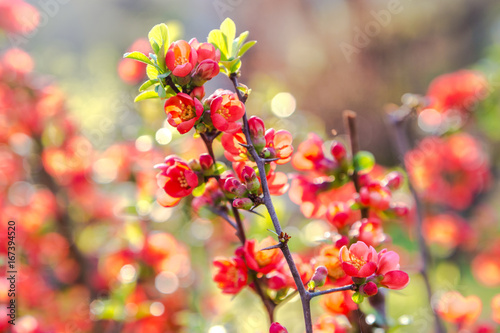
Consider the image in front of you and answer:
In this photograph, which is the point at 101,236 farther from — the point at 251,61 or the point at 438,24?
the point at 438,24

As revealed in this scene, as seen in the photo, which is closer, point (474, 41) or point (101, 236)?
point (101, 236)

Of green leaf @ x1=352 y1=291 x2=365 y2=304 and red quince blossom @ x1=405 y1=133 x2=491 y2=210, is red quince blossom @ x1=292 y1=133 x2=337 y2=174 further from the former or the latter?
red quince blossom @ x1=405 y1=133 x2=491 y2=210

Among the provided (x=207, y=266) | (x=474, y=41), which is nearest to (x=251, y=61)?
(x=474, y=41)

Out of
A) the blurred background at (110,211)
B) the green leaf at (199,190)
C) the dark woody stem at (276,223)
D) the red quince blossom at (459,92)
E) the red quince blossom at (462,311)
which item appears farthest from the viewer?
the red quince blossom at (459,92)

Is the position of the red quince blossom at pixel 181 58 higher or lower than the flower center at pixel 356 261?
higher

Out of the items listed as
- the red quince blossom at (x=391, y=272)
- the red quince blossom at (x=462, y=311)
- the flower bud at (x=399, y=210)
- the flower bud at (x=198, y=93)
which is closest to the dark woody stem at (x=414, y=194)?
the red quince blossom at (x=462, y=311)

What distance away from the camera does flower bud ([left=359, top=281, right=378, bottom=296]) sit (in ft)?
1.37

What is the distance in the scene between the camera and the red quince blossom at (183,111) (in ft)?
1.43

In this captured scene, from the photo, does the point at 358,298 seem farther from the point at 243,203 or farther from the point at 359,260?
the point at 243,203

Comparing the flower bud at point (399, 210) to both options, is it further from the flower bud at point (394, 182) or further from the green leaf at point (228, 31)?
the green leaf at point (228, 31)

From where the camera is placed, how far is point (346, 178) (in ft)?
2.00

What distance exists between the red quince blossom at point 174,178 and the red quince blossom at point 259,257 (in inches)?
3.6

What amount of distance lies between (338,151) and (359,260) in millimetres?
188

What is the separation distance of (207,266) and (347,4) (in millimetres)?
5066
